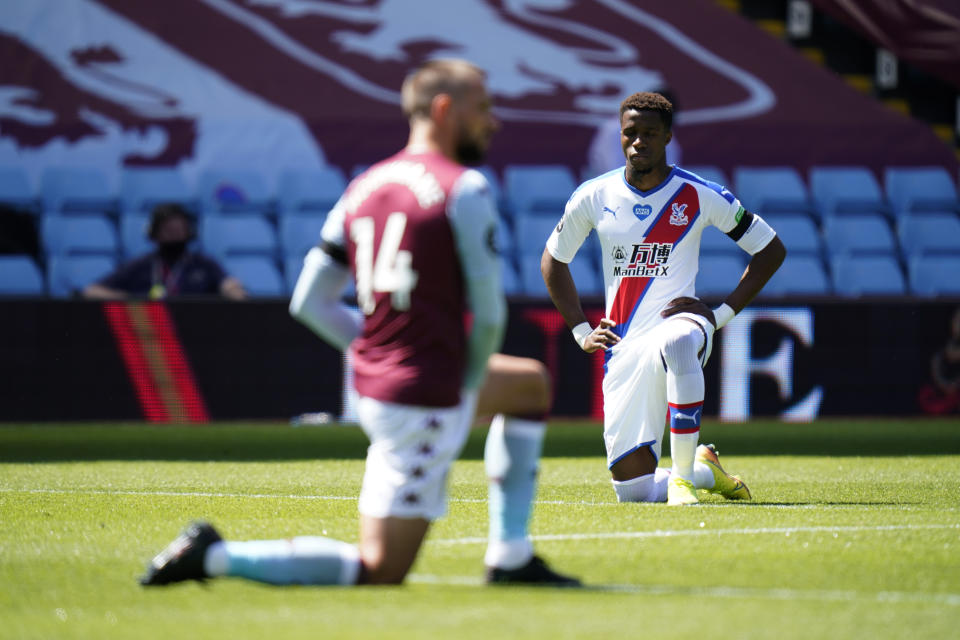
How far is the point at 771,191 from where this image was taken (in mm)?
17031

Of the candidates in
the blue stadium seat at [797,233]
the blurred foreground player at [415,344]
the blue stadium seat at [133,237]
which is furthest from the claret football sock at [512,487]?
the blue stadium seat at [797,233]

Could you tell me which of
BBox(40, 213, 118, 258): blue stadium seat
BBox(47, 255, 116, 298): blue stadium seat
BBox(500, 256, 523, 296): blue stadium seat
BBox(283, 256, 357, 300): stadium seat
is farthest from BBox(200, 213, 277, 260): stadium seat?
BBox(500, 256, 523, 296): blue stadium seat

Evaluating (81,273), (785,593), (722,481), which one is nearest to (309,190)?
(81,273)

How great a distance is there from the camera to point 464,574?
17.0ft

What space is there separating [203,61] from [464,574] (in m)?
13.5

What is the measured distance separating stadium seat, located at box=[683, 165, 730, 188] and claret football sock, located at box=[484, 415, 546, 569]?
1172 centimetres

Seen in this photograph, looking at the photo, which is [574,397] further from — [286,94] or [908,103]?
[908,103]

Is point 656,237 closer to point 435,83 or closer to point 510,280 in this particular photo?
point 435,83

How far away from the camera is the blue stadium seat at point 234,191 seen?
A: 16453 millimetres

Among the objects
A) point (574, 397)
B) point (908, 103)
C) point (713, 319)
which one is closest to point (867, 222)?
point (908, 103)

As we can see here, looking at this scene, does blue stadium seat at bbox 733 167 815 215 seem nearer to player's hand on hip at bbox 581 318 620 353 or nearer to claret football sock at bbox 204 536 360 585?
player's hand on hip at bbox 581 318 620 353

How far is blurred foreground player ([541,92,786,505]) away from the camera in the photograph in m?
7.81

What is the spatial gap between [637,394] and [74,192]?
10.0 metres

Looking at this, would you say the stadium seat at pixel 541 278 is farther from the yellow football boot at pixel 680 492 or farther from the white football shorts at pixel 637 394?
the yellow football boot at pixel 680 492
